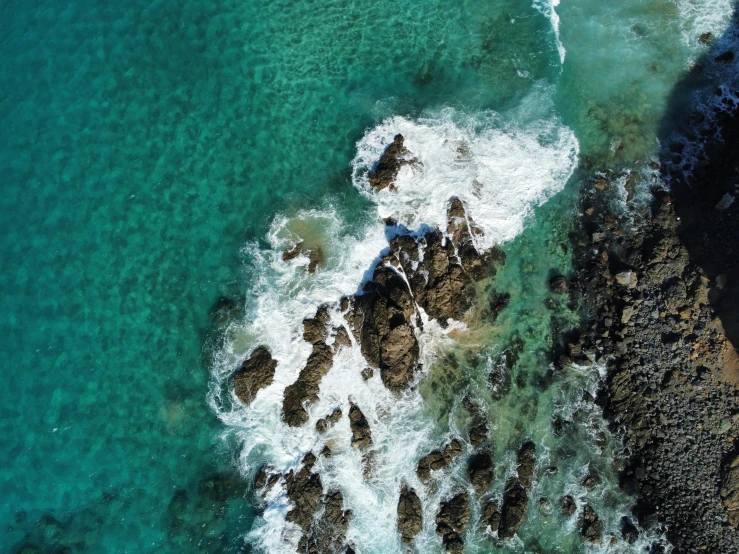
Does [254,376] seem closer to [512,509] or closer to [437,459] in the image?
[437,459]

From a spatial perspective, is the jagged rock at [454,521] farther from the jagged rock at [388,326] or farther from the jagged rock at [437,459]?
the jagged rock at [388,326]

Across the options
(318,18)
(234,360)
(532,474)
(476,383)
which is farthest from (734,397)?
(318,18)

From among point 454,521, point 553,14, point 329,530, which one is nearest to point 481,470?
point 454,521

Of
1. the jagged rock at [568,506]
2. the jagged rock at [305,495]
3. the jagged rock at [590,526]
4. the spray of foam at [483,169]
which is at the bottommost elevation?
the jagged rock at [590,526]

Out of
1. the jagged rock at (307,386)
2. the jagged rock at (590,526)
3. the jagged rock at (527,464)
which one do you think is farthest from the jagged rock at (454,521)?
the jagged rock at (307,386)

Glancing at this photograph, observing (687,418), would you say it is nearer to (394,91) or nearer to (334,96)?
(394,91)

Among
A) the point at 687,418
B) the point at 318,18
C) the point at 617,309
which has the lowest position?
the point at 687,418

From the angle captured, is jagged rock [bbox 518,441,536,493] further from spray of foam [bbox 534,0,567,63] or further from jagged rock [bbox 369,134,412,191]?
spray of foam [bbox 534,0,567,63]

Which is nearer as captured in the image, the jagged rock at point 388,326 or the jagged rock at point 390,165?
the jagged rock at point 388,326
